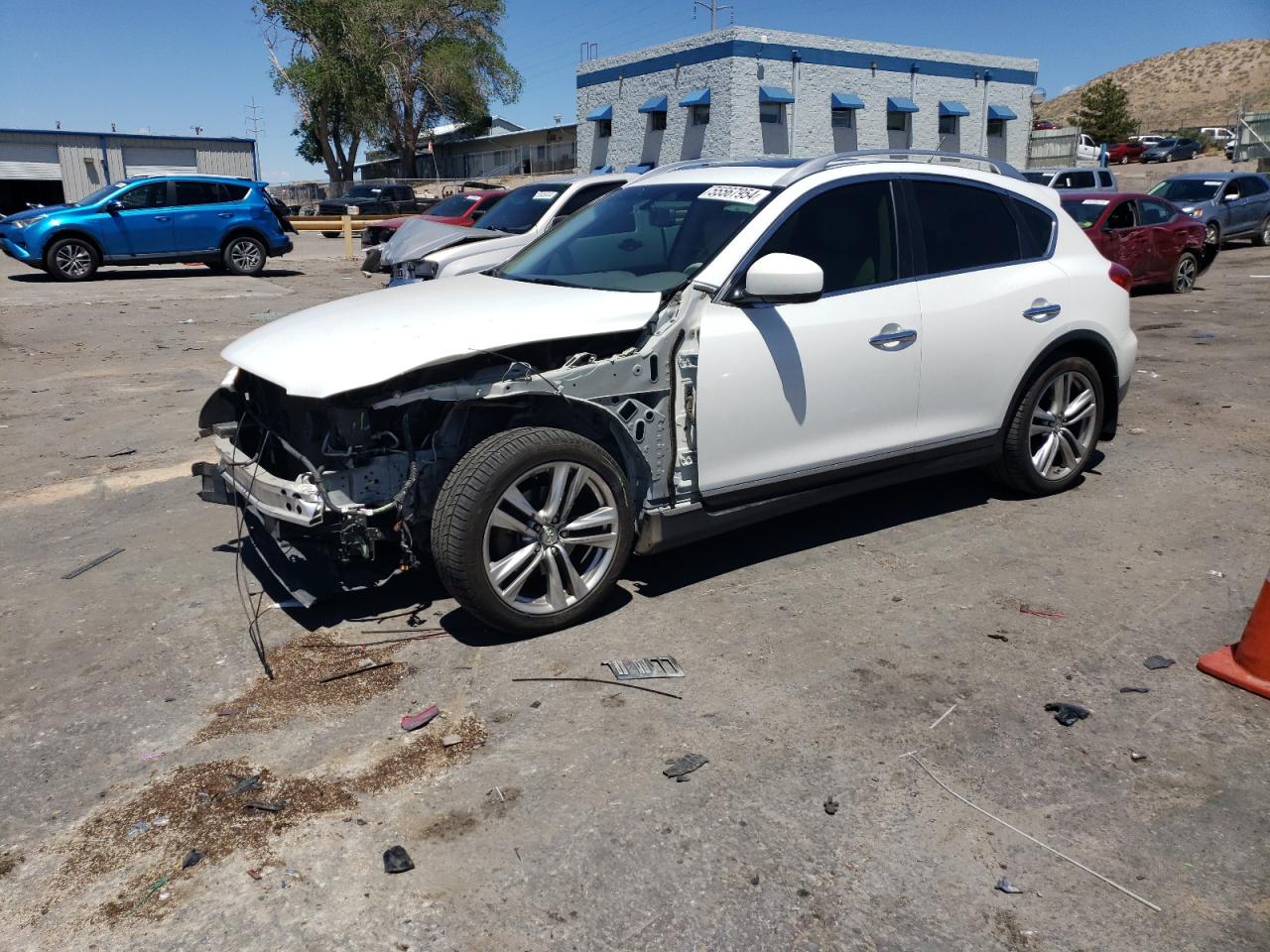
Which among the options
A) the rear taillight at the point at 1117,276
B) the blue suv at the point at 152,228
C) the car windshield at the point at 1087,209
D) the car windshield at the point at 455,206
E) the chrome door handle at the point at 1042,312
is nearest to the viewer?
the chrome door handle at the point at 1042,312

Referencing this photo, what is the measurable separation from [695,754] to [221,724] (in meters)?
1.69

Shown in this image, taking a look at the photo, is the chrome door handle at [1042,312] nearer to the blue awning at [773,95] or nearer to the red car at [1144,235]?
the red car at [1144,235]

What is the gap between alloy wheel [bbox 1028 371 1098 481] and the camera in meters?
5.75

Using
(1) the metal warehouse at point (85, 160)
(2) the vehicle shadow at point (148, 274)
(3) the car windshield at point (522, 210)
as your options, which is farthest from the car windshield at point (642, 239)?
(1) the metal warehouse at point (85, 160)

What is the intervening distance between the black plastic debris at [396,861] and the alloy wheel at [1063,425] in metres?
4.20

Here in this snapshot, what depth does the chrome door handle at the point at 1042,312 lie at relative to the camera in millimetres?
5434

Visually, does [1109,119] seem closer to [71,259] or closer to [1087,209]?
[1087,209]

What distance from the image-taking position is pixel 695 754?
3391 millimetres

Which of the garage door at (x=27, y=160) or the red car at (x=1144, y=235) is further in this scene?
the garage door at (x=27, y=160)

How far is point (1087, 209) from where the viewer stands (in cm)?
1455

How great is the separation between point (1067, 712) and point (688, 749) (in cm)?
137

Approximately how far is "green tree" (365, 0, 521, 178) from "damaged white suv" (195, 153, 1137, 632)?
61120 millimetres

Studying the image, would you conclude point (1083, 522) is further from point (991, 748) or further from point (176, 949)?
point (176, 949)

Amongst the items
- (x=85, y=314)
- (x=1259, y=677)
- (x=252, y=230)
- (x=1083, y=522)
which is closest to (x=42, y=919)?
(x=1259, y=677)
